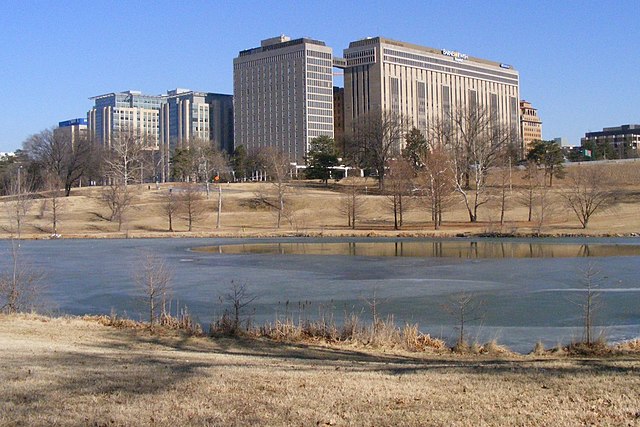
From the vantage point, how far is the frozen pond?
22.3 meters

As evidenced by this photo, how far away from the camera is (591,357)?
611 inches

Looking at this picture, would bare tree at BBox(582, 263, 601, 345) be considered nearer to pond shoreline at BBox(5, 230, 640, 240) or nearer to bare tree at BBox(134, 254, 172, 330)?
bare tree at BBox(134, 254, 172, 330)

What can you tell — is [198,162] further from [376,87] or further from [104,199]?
[376,87]

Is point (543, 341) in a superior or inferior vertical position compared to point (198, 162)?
inferior

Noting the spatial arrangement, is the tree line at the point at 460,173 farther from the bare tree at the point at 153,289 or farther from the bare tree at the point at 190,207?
the bare tree at the point at 153,289

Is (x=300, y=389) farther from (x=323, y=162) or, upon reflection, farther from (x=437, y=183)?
(x=323, y=162)

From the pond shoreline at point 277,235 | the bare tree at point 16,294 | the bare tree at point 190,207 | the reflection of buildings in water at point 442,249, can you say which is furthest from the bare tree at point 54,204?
the bare tree at point 16,294

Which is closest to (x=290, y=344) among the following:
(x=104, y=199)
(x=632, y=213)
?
(x=632, y=213)

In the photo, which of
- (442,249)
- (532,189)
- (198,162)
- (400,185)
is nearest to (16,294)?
(442,249)

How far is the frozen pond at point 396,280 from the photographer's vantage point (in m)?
22.3

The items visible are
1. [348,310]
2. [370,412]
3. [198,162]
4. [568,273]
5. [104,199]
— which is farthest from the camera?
[198,162]

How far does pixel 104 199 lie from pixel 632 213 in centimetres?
5814

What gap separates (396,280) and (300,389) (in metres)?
22.3

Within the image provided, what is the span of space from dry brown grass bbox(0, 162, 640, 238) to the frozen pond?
9.12 m
